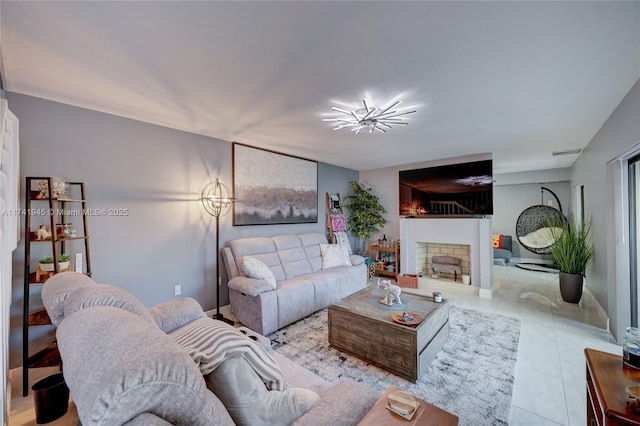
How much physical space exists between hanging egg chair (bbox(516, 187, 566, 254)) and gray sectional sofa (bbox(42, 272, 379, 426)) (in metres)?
7.58

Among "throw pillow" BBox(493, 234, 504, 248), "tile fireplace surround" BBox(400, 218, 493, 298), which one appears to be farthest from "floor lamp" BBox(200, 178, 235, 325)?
"throw pillow" BBox(493, 234, 504, 248)

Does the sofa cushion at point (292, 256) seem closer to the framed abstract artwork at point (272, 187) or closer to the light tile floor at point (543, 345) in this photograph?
the framed abstract artwork at point (272, 187)

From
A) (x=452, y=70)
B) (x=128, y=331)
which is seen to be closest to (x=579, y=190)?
(x=452, y=70)

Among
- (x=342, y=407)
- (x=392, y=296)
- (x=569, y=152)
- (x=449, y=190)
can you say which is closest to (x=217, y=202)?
(x=392, y=296)

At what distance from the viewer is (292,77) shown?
6.37 ft

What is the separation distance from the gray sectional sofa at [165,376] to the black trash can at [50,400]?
84 cm

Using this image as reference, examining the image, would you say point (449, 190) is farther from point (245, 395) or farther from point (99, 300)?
point (99, 300)

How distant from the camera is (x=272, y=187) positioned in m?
4.10

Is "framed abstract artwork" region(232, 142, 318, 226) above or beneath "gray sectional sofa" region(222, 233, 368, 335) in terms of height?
above

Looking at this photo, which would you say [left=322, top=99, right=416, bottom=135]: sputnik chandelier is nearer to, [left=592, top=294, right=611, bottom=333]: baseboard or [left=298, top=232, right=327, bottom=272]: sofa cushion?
[left=298, top=232, right=327, bottom=272]: sofa cushion

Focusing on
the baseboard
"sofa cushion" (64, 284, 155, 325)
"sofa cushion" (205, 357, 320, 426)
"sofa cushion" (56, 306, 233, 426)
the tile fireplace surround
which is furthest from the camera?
the tile fireplace surround

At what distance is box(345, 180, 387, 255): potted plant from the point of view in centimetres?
555

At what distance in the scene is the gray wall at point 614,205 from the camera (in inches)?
91.7

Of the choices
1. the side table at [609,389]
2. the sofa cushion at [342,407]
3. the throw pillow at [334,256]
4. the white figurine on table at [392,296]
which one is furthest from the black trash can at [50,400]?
the throw pillow at [334,256]
